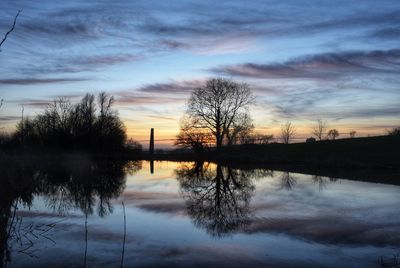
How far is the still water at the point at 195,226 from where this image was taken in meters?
8.43

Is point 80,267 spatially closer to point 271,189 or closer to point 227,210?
point 227,210

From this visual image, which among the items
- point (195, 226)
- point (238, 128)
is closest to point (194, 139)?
point (238, 128)

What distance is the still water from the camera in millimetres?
8430

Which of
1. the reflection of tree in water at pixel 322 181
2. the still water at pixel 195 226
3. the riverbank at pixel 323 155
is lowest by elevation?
the still water at pixel 195 226

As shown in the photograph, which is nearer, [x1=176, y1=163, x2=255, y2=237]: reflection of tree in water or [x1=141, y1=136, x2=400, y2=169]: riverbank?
[x1=176, y1=163, x2=255, y2=237]: reflection of tree in water

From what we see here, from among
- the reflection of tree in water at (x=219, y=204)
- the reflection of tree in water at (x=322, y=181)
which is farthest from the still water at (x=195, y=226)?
the reflection of tree in water at (x=322, y=181)

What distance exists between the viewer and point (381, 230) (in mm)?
11406

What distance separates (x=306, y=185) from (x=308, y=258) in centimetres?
1467

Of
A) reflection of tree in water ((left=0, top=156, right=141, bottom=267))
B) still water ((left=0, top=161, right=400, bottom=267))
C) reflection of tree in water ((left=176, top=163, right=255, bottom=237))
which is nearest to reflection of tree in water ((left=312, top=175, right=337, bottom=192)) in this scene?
still water ((left=0, top=161, right=400, bottom=267))

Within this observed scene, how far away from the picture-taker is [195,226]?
12055 millimetres

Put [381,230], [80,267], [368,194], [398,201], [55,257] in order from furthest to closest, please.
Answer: [368,194] < [398,201] < [381,230] < [55,257] < [80,267]

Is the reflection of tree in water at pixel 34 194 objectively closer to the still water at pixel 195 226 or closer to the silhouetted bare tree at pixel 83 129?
the still water at pixel 195 226

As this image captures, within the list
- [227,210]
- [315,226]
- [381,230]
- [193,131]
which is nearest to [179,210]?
[227,210]

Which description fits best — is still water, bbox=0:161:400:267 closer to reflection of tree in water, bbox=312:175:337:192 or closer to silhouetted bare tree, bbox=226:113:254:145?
reflection of tree in water, bbox=312:175:337:192
